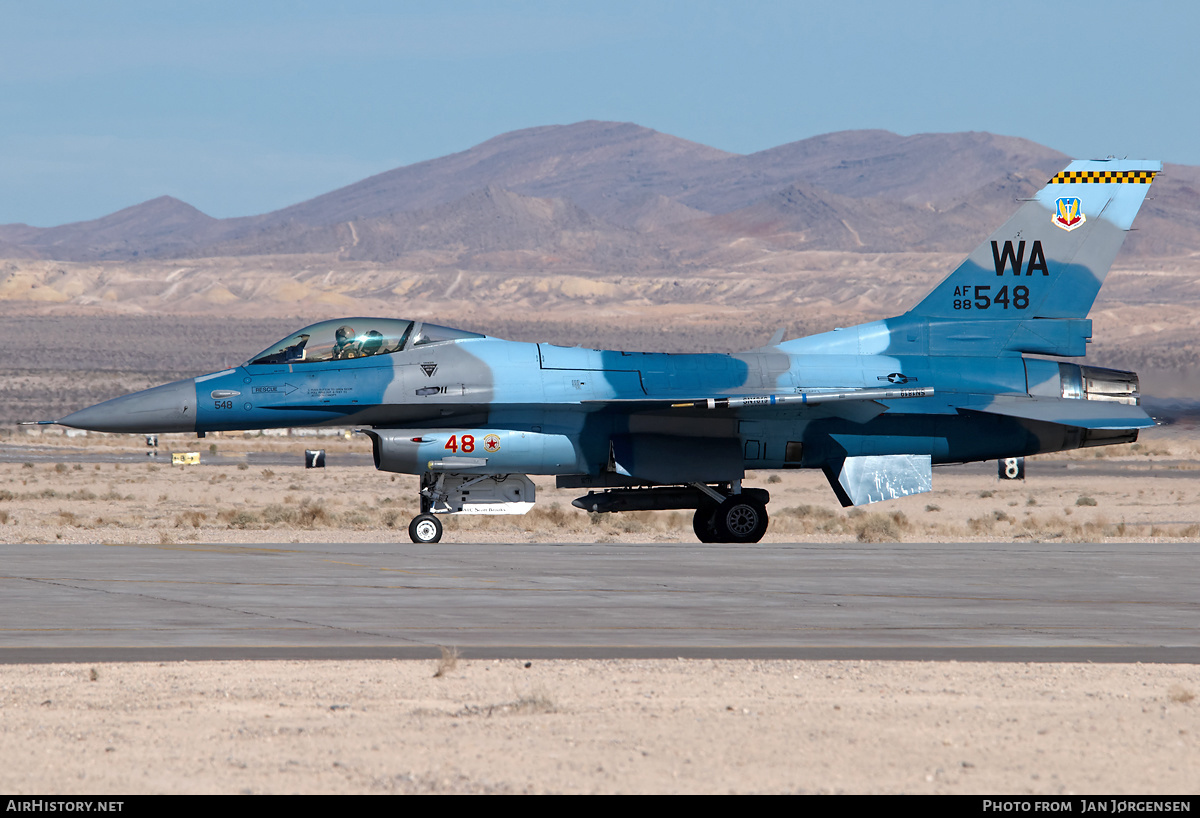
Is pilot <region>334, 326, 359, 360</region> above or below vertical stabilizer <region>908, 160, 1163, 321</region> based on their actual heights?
below

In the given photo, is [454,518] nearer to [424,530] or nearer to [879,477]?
[424,530]

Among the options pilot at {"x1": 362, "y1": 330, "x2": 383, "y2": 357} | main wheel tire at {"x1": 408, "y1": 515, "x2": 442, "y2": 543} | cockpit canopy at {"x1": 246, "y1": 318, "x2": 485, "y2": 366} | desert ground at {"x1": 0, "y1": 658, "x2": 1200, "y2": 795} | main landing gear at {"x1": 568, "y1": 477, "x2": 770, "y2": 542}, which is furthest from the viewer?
main landing gear at {"x1": 568, "y1": 477, "x2": 770, "y2": 542}

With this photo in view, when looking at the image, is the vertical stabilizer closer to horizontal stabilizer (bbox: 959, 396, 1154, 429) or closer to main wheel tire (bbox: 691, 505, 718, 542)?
horizontal stabilizer (bbox: 959, 396, 1154, 429)

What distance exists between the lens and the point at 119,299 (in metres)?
174

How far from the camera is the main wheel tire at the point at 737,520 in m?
22.8

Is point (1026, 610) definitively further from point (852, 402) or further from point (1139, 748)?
point (852, 402)

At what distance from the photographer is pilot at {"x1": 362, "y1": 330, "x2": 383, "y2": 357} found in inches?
859

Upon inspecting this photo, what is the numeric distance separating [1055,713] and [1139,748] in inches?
37.9

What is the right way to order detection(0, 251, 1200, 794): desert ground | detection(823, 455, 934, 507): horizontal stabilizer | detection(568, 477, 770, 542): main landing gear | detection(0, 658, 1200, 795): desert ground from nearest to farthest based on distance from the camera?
detection(0, 658, 1200, 795): desert ground < detection(0, 251, 1200, 794): desert ground < detection(568, 477, 770, 542): main landing gear < detection(823, 455, 934, 507): horizontal stabilizer

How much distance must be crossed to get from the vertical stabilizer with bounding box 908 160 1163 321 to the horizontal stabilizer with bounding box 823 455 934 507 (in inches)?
99.9

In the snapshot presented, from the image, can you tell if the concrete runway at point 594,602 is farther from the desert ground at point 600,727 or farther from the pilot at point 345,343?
the pilot at point 345,343

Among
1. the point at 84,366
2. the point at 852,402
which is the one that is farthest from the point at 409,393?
the point at 84,366

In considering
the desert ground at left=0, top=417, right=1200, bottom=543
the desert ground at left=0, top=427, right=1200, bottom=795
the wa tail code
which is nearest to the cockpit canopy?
the desert ground at left=0, top=417, right=1200, bottom=543

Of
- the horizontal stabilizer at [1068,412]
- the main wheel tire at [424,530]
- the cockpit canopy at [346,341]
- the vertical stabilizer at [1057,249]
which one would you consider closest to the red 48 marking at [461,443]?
the main wheel tire at [424,530]
